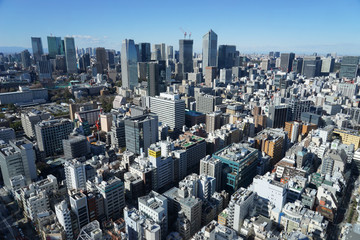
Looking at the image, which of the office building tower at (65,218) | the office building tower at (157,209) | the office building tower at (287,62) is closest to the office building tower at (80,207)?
the office building tower at (65,218)

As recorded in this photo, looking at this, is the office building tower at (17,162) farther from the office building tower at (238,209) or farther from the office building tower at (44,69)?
the office building tower at (44,69)

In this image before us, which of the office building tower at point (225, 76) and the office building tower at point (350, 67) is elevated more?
the office building tower at point (350, 67)

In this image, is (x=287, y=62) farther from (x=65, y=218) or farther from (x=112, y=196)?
(x=65, y=218)

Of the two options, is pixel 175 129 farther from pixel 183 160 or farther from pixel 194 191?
pixel 194 191

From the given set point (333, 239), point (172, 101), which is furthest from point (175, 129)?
point (333, 239)

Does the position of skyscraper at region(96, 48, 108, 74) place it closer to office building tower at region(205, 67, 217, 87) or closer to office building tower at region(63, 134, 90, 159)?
office building tower at region(205, 67, 217, 87)
